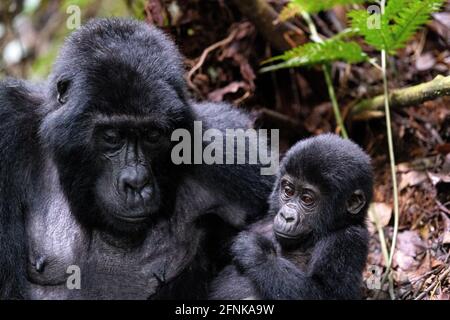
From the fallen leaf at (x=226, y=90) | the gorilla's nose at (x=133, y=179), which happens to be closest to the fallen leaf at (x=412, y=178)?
the fallen leaf at (x=226, y=90)

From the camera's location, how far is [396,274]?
515cm

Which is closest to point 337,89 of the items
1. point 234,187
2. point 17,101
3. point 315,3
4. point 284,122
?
point 284,122

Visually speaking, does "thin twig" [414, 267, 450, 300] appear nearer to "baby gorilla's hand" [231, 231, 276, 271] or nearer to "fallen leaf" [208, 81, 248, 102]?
"baby gorilla's hand" [231, 231, 276, 271]

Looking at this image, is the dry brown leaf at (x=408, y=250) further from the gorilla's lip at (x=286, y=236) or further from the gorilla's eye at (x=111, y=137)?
the gorilla's eye at (x=111, y=137)

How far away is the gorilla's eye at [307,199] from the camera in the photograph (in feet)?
14.3

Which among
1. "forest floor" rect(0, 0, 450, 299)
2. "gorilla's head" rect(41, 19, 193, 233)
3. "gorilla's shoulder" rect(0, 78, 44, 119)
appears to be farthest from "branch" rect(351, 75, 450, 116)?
"gorilla's shoulder" rect(0, 78, 44, 119)

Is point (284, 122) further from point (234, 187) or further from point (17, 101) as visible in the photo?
point (17, 101)

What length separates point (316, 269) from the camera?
13.7ft

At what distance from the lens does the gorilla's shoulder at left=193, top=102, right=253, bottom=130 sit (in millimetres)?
4805

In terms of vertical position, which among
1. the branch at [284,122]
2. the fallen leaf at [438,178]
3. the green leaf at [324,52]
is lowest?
the fallen leaf at [438,178]

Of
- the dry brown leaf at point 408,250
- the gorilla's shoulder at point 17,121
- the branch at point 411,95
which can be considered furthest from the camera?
the dry brown leaf at point 408,250

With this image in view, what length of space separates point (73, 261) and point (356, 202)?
6.05 feet

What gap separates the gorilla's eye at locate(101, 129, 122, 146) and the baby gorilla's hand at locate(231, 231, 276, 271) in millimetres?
1058

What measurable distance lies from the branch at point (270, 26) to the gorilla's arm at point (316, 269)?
2.63 meters
